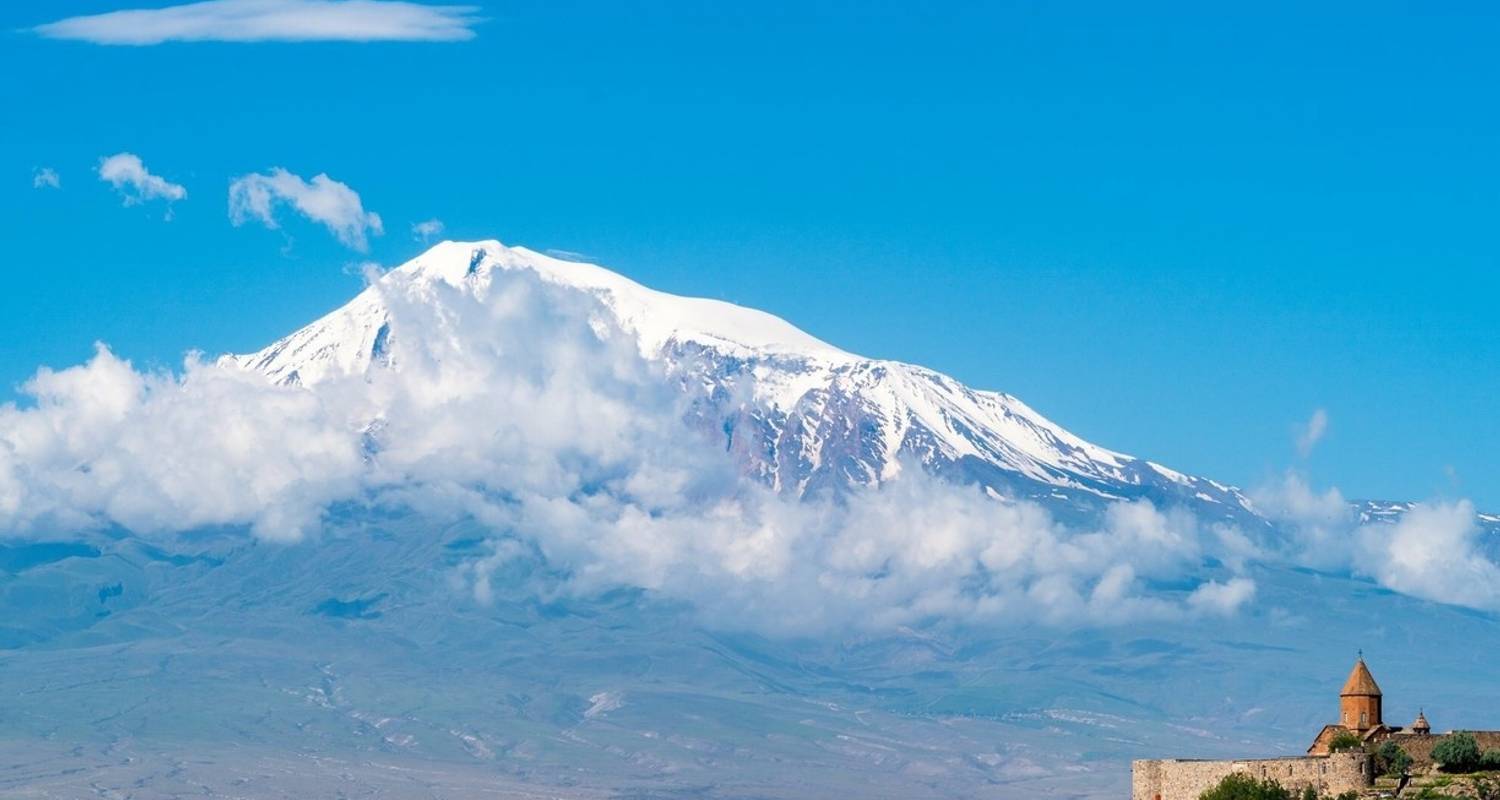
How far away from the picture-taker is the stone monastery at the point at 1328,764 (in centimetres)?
6844

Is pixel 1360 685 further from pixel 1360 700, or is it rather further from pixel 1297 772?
pixel 1297 772

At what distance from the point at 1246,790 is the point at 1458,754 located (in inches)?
241

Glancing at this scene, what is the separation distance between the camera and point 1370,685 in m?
78.1

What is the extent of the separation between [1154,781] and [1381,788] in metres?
7.28

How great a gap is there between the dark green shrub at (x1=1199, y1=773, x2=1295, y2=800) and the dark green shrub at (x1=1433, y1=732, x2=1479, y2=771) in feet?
14.5

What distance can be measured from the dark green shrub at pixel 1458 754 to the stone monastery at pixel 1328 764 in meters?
0.46

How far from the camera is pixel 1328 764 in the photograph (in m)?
68.5

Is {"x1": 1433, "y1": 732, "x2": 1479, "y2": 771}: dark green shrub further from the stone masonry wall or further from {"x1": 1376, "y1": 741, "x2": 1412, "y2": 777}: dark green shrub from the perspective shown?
the stone masonry wall

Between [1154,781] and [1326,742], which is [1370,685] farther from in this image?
[1154,781]

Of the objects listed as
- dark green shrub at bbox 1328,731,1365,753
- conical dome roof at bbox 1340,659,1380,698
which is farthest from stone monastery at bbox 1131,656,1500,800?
dark green shrub at bbox 1328,731,1365,753

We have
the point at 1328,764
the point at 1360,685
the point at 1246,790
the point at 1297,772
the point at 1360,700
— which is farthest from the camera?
the point at 1360,685

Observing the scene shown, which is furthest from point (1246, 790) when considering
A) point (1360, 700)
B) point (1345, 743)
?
point (1360, 700)

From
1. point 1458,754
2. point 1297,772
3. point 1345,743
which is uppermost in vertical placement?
point 1345,743

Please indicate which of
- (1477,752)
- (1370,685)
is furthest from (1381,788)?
(1370,685)
